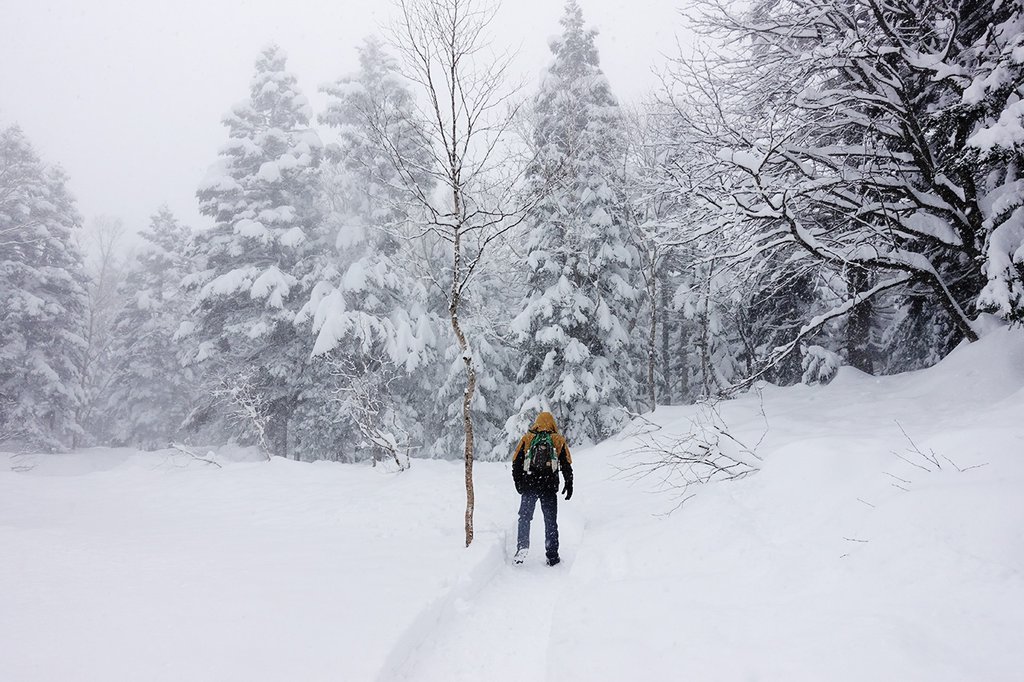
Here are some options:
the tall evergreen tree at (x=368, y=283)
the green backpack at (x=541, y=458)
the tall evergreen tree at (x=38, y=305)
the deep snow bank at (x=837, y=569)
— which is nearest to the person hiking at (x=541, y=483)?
the green backpack at (x=541, y=458)

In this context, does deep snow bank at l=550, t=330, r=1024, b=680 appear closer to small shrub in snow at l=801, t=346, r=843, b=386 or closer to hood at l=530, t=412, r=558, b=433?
hood at l=530, t=412, r=558, b=433

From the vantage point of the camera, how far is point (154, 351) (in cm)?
2794

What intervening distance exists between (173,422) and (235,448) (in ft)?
31.0

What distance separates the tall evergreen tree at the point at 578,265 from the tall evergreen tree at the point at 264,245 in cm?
860

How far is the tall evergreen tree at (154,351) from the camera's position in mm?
27844

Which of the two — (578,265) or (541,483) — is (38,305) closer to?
(578,265)

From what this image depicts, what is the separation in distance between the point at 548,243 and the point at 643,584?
40.9 feet

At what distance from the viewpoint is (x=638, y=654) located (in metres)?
3.41

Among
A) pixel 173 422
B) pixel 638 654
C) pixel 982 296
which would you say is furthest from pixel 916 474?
pixel 173 422

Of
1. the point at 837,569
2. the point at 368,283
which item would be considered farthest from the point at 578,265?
the point at 837,569

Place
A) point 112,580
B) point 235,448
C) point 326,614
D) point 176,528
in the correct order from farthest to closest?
point 235,448 → point 176,528 → point 112,580 → point 326,614

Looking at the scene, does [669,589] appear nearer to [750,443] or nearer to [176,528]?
[750,443]

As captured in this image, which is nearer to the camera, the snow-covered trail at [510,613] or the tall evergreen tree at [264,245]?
the snow-covered trail at [510,613]

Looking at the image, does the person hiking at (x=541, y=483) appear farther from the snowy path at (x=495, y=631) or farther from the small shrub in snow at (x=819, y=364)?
the small shrub in snow at (x=819, y=364)
